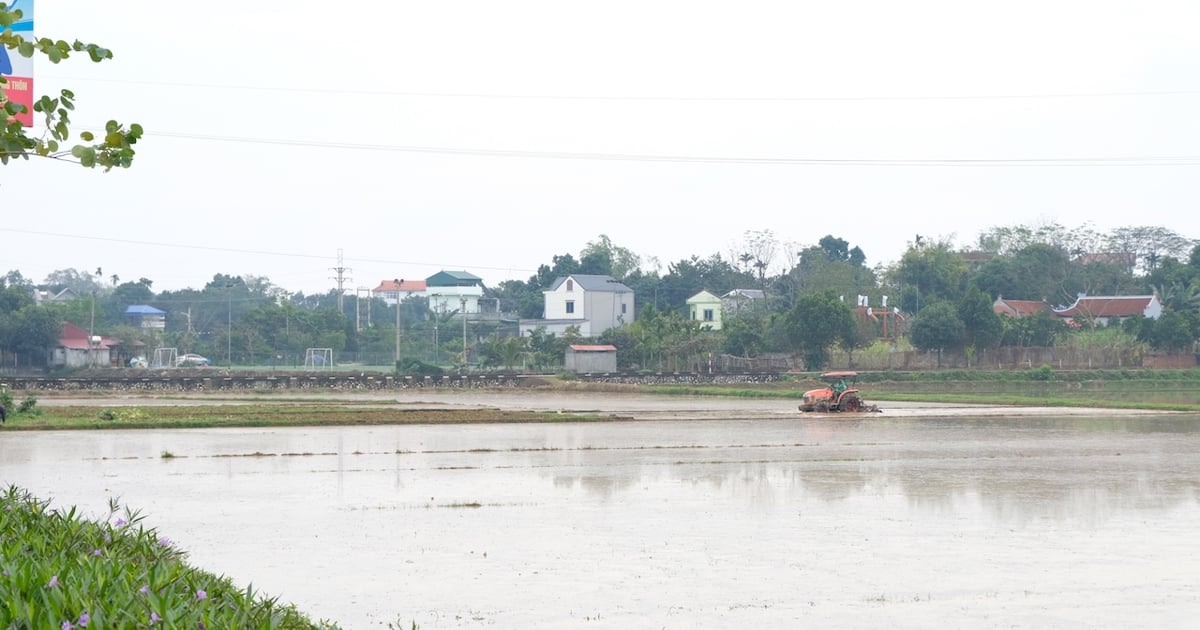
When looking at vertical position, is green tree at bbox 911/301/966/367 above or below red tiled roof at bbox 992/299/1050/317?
below

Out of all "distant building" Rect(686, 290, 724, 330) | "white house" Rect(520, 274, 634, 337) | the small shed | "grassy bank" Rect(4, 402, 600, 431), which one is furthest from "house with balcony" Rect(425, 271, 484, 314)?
"grassy bank" Rect(4, 402, 600, 431)

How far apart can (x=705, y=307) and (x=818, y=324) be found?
33108mm

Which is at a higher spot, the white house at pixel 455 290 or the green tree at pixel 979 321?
the white house at pixel 455 290

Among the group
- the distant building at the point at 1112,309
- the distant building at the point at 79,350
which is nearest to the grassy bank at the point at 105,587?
the distant building at the point at 79,350

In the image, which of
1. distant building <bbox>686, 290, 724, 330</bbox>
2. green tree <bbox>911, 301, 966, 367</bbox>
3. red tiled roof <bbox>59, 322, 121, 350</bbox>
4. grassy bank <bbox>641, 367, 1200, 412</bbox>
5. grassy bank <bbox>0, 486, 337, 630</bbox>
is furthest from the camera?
distant building <bbox>686, 290, 724, 330</bbox>

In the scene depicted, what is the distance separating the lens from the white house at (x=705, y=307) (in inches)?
4119

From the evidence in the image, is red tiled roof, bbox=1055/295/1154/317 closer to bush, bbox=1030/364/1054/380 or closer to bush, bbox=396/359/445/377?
bush, bbox=1030/364/1054/380

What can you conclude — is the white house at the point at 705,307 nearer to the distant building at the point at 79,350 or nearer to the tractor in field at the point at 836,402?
the distant building at the point at 79,350

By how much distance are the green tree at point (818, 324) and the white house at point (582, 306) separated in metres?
27.6

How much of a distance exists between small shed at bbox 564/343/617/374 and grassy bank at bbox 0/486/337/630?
7161 cm

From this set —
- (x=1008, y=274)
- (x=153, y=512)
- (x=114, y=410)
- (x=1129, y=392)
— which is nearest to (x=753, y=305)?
(x=1008, y=274)

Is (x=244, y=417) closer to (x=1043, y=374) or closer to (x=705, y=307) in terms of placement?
(x=1043, y=374)

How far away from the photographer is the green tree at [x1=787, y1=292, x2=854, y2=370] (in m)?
72.9

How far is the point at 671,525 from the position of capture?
15.4 metres
